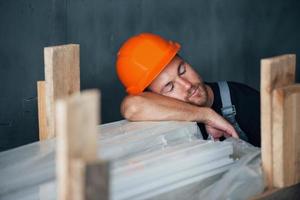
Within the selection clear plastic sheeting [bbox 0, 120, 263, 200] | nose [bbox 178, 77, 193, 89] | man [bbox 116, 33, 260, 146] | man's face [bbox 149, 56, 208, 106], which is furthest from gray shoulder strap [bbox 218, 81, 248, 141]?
clear plastic sheeting [bbox 0, 120, 263, 200]

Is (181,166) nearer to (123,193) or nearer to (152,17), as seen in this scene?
(123,193)

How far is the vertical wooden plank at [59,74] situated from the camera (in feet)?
9.29

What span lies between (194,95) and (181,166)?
1293 mm

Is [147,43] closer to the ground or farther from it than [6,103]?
farther from it

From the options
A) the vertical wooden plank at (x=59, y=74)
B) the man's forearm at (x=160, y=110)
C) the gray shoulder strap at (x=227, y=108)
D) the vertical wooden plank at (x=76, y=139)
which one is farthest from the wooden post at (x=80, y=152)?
the gray shoulder strap at (x=227, y=108)

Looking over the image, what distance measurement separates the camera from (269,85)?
253 centimetres

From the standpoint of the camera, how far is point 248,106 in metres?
3.98

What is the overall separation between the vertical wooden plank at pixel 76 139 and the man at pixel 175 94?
1.69 meters

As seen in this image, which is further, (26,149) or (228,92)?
(228,92)

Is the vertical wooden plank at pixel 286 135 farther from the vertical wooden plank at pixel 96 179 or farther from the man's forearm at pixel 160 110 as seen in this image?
the vertical wooden plank at pixel 96 179

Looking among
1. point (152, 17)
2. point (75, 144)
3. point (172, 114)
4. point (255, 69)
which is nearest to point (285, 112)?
point (172, 114)

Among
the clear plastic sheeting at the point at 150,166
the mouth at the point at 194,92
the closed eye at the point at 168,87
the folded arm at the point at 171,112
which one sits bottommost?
the clear plastic sheeting at the point at 150,166

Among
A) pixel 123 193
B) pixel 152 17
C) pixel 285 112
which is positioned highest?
pixel 152 17

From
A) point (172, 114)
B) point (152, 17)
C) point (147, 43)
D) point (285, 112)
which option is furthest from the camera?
point (152, 17)
